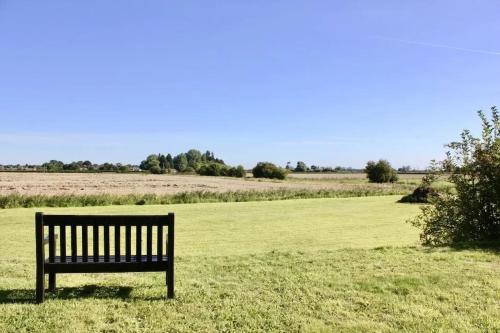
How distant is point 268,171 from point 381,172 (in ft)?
72.9

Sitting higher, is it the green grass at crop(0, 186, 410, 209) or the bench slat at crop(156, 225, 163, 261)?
the bench slat at crop(156, 225, 163, 261)

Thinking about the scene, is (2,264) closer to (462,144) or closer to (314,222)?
(462,144)

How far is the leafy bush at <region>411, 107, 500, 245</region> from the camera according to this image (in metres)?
10.8

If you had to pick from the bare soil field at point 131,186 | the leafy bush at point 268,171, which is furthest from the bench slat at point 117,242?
the leafy bush at point 268,171

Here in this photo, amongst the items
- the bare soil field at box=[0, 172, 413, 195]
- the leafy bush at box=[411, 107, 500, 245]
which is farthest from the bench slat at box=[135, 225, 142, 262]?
the bare soil field at box=[0, 172, 413, 195]

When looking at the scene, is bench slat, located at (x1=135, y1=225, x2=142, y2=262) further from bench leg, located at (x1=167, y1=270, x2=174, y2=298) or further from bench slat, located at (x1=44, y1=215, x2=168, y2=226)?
bench leg, located at (x1=167, y1=270, x2=174, y2=298)

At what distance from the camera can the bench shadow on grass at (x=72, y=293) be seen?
232 inches

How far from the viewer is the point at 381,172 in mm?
78562

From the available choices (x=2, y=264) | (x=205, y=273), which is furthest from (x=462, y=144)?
(x=2, y=264)

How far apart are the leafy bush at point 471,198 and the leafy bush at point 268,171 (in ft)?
253

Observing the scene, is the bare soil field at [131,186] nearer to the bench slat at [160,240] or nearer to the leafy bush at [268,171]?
the leafy bush at [268,171]

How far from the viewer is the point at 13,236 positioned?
14406 millimetres

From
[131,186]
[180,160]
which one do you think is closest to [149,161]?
[180,160]

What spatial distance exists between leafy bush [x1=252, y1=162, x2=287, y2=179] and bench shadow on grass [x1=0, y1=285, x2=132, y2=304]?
8264cm
